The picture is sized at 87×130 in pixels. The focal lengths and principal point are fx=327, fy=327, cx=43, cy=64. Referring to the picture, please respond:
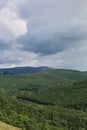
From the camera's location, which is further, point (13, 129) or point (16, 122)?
point (16, 122)

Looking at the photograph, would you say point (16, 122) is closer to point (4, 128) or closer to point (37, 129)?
point (37, 129)

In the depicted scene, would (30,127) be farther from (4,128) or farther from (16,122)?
(4,128)

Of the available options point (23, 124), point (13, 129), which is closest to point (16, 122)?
point (23, 124)

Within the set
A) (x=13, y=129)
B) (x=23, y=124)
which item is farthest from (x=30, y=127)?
(x=13, y=129)

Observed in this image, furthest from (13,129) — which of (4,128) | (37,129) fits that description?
(37,129)

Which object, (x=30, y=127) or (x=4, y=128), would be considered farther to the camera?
(x=30, y=127)

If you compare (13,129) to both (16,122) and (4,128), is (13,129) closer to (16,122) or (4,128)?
(4,128)
